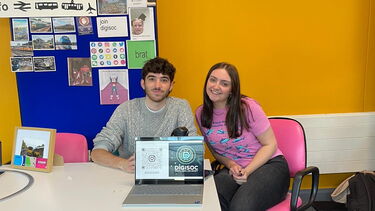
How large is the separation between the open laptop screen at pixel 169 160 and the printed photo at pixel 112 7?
112 centimetres

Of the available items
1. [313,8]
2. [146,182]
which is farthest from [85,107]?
[313,8]

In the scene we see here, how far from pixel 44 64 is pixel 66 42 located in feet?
0.73

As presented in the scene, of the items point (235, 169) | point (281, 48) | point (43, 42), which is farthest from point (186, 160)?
point (281, 48)

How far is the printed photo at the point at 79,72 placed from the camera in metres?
2.41

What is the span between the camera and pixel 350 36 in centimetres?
277

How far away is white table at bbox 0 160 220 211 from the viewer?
1.35 metres

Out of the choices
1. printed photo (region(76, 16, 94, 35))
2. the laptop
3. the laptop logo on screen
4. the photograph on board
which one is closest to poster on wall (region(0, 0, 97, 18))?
printed photo (region(76, 16, 94, 35))

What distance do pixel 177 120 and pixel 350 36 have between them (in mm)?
1667

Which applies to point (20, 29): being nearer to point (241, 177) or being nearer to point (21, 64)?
point (21, 64)

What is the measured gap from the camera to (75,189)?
1.52m

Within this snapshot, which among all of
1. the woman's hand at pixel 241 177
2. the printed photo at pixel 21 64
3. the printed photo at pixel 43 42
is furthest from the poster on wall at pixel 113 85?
the woman's hand at pixel 241 177

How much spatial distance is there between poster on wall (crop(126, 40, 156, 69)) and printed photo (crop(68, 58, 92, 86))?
30cm

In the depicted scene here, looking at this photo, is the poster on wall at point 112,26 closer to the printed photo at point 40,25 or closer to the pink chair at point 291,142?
the printed photo at point 40,25

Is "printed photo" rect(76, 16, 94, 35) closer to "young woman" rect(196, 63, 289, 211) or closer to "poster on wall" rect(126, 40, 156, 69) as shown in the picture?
"poster on wall" rect(126, 40, 156, 69)
